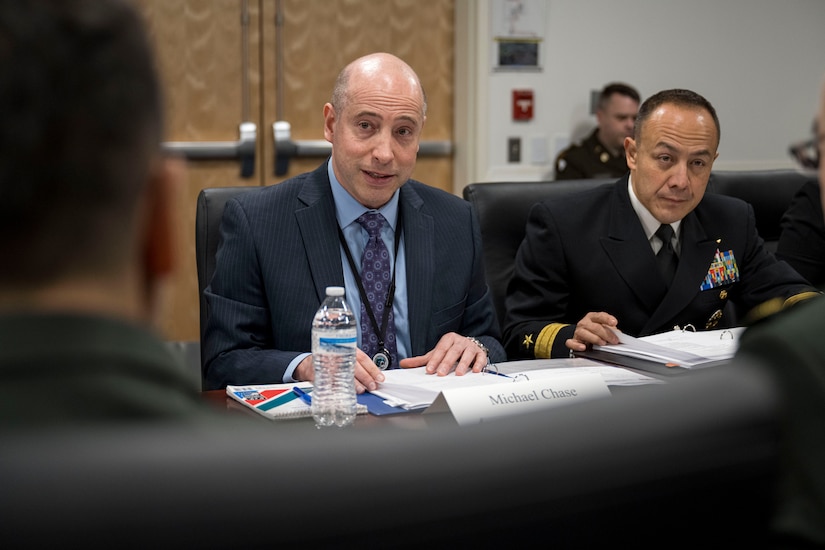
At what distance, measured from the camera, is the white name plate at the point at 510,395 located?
64.1 inches

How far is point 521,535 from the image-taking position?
0.41m

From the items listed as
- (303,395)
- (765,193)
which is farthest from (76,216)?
(765,193)

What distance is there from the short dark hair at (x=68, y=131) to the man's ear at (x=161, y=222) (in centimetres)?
3

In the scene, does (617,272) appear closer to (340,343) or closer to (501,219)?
(501,219)

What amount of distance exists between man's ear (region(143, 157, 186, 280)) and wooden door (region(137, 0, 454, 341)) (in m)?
4.34

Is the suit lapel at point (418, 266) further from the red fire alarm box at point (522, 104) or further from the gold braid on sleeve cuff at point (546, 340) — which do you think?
the red fire alarm box at point (522, 104)

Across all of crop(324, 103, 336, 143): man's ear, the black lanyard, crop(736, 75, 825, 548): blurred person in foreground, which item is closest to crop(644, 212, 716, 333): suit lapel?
the black lanyard

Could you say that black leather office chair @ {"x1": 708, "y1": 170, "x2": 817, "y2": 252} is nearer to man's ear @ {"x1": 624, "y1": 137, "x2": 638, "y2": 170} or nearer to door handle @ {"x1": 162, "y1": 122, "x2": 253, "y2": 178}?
man's ear @ {"x1": 624, "y1": 137, "x2": 638, "y2": 170}

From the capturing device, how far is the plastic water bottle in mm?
1724

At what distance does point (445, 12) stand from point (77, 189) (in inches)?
199

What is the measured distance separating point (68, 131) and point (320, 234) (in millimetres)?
1929

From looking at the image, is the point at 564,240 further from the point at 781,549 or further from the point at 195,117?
the point at 195,117

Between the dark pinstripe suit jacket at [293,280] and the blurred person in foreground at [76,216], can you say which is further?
the dark pinstripe suit jacket at [293,280]

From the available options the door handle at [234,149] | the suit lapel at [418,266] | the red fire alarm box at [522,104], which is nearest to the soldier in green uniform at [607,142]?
the red fire alarm box at [522,104]
